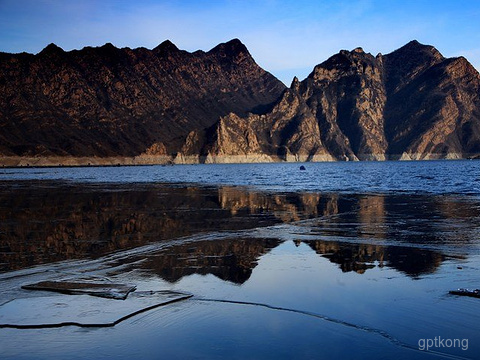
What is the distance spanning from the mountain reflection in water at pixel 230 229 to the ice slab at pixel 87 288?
Answer: 1852 millimetres

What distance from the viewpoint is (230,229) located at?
26781 mm

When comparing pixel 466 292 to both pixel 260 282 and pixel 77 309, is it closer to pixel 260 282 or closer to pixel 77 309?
pixel 260 282

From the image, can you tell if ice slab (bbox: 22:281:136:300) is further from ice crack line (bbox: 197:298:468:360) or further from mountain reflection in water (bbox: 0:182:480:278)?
ice crack line (bbox: 197:298:468:360)

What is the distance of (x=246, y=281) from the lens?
14.7 meters

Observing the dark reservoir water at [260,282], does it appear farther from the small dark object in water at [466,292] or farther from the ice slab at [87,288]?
the ice slab at [87,288]

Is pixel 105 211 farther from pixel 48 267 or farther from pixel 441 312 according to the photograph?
pixel 441 312

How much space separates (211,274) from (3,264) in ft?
25.1

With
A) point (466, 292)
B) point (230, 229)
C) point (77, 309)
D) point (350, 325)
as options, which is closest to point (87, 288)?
point (77, 309)

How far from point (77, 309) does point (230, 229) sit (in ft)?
49.6

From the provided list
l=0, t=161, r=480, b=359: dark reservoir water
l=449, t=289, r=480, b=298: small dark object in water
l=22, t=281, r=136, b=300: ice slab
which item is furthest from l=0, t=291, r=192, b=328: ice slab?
l=449, t=289, r=480, b=298: small dark object in water

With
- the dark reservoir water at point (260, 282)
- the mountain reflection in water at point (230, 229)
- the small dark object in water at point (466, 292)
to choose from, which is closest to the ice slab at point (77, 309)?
the dark reservoir water at point (260, 282)

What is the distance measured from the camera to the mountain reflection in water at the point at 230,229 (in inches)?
695

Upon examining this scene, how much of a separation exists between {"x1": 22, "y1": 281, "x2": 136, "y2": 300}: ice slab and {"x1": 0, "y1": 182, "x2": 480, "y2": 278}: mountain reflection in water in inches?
72.9

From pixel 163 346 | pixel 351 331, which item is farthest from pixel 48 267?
pixel 351 331
